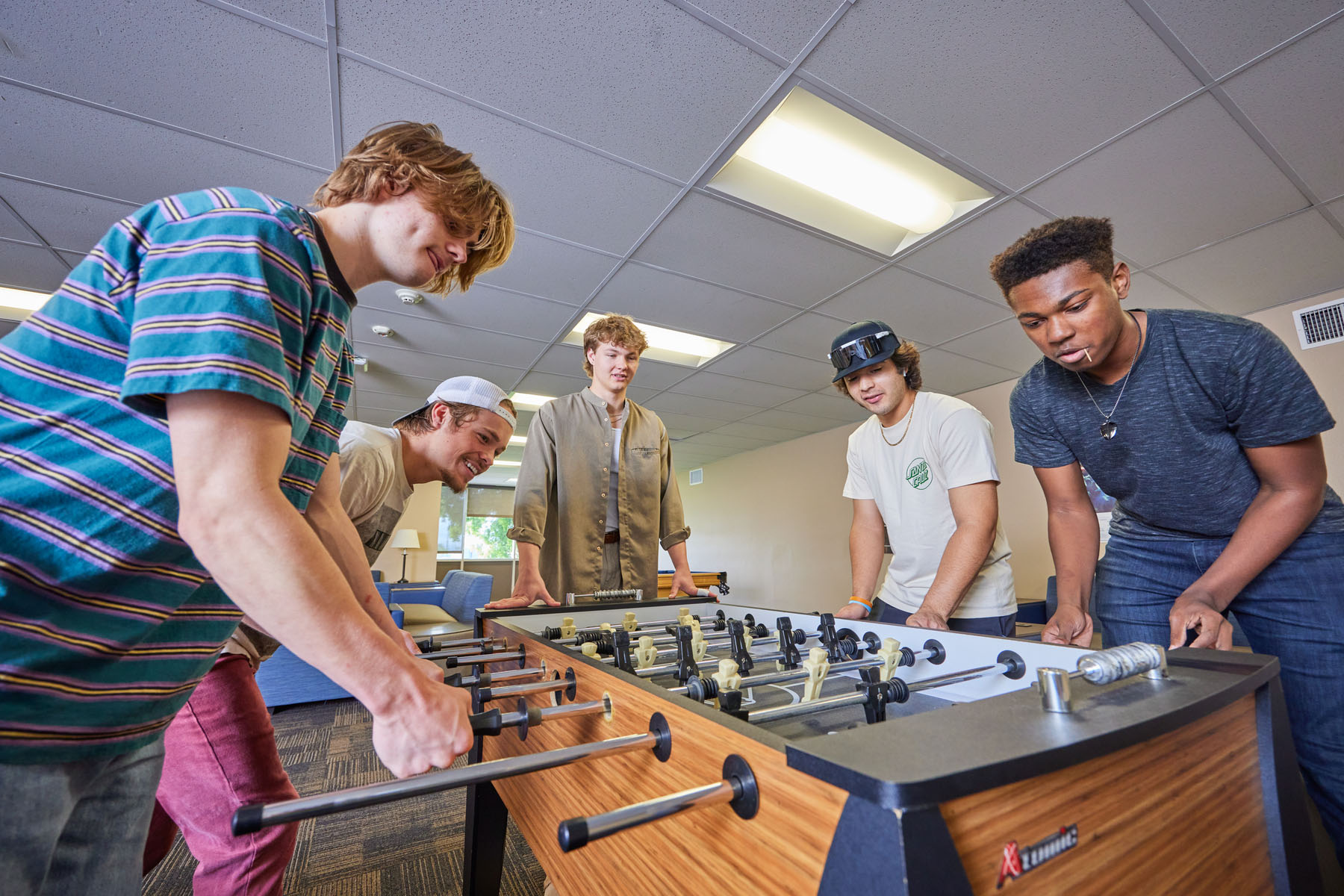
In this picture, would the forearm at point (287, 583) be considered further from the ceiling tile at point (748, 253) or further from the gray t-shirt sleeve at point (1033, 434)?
the ceiling tile at point (748, 253)

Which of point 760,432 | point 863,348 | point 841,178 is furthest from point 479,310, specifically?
point 760,432

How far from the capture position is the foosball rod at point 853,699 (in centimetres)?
79

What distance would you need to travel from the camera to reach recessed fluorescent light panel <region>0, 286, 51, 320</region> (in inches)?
133

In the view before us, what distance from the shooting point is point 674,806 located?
1.59ft

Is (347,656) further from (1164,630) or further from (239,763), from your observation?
(1164,630)

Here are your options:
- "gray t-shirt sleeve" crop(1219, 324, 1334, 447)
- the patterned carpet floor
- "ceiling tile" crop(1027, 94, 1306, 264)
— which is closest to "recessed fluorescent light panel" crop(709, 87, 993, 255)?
"ceiling tile" crop(1027, 94, 1306, 264)

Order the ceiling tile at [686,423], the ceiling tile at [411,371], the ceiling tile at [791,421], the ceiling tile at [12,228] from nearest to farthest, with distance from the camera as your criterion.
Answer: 1. the ceiling tile at [12,228]
2. the ceiling tile at [411,371]
3. the ceiling tile at [791,421]
4. the ceiling tile at [686,423]

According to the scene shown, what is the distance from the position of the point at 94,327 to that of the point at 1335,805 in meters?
1.92

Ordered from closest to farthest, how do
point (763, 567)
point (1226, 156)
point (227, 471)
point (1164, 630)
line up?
point (227, 471) → point (1164, 630) → point (1226, 156) → point (763, 567)

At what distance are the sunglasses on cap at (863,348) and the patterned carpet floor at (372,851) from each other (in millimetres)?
1853

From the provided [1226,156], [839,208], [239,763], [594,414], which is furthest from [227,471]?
[1226,156]

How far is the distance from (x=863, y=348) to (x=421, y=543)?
7.97m

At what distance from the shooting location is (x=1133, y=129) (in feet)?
6.89

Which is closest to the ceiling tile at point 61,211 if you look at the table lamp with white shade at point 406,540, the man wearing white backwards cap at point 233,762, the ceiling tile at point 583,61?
the ceiling tile at point 583,61
